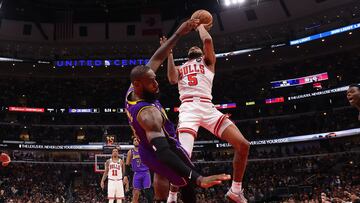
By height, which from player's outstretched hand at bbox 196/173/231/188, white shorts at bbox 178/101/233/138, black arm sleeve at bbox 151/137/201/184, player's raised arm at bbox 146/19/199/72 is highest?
player's raised arm at bbox 146/19/199/72

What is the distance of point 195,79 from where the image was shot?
5.85m

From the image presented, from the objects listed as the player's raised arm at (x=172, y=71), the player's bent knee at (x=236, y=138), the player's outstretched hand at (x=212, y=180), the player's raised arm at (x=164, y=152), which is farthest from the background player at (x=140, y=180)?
the player's outstretched hand at (x=212, y=180)

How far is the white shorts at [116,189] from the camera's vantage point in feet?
43.4

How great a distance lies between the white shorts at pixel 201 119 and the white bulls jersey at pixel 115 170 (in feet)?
28.1

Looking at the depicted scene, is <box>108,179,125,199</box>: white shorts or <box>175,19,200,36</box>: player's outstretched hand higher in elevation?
<box>175,19,200,36</box>: player's outstretched hand

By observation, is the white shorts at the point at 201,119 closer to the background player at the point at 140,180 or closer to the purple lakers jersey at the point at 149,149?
the purple lakers jersey at the point at 149,149

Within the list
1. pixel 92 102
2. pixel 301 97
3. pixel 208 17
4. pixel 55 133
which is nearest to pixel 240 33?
pixel 301 97

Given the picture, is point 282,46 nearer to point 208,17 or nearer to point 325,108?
point 325,108

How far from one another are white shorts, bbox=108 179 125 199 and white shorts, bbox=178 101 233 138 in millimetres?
8476

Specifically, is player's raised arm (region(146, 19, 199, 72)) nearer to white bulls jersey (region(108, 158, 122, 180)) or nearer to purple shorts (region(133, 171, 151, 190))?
purple shorts (region(133, 171, 151, 190))

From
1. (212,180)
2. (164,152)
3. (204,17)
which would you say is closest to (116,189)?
(204,17)

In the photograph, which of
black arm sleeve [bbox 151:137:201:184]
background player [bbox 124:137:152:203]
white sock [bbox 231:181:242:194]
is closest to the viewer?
black arm sleeve [bbox 151:137:201:184]

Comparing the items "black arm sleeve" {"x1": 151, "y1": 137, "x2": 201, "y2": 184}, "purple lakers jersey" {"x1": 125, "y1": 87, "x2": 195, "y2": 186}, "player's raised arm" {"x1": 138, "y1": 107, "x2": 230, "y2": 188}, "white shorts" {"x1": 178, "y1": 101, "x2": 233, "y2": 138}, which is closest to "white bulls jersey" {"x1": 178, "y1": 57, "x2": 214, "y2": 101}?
"white shorts" {"x1": 178, "y1": 101, "x2": 233, "y2": 138}

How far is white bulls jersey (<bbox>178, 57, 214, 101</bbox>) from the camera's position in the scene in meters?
5.77
